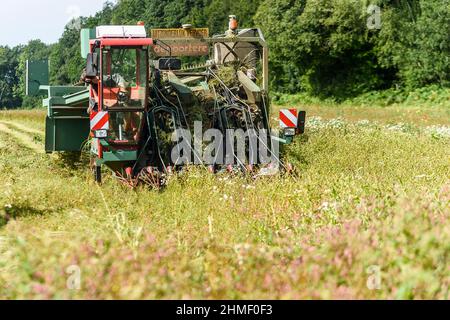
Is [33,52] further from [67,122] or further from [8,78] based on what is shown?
[67,122]

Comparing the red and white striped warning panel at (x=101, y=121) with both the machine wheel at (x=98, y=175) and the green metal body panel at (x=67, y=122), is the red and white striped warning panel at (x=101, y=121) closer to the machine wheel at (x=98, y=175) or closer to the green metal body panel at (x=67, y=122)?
the machine wheel at (x=98, y=175)

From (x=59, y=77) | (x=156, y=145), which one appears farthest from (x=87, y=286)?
(x=59, y=77)

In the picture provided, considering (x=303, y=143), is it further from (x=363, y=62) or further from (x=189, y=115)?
(x=363, y=62)

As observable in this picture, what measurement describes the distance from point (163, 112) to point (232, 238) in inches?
244

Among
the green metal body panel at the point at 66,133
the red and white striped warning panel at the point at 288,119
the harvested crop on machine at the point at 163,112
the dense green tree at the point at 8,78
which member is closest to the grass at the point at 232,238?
the harvested crop on machine at the point at 163,112

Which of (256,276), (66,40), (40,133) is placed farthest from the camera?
(66,40)

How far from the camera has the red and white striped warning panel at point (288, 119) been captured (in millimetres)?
13711

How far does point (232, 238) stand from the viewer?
716cm

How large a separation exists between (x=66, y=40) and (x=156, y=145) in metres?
91.2

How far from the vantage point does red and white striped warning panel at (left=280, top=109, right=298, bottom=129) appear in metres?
13.7

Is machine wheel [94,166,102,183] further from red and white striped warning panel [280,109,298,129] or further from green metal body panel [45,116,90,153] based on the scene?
red and white striped warning panel [280,109,298,129]

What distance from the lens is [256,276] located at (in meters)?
5.09

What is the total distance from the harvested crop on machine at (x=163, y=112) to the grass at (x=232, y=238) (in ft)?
2.45

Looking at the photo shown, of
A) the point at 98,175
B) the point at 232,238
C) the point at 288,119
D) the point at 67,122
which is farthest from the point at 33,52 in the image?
the point at 232,238
